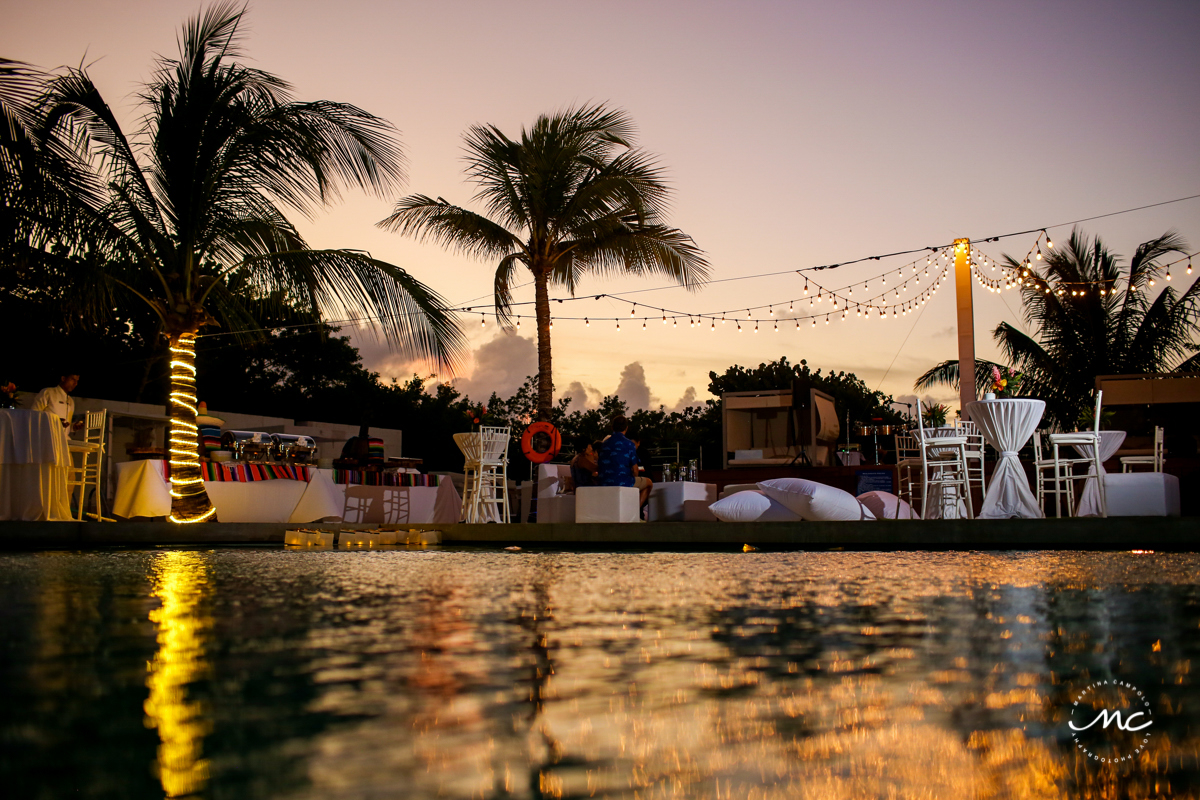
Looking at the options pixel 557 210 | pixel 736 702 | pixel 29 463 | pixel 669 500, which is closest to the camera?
pixel 736 702

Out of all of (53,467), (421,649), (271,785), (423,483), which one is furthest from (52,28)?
(271,785)

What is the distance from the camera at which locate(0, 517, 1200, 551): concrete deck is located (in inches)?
276

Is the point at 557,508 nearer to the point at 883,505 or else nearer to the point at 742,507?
the point at 742,507

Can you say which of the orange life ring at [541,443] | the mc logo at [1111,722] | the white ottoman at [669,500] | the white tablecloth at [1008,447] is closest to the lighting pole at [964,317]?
the white ottoman at [669,500]

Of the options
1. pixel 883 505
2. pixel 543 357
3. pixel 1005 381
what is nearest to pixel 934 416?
pixel 883 505

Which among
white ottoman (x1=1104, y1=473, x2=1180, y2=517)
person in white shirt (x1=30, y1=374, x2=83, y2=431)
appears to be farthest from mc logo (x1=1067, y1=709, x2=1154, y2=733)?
person in white shirt (x1=30, y1=374, x2=83, y2=431)

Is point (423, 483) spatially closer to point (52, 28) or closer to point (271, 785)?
point (52, 28)

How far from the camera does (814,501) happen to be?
27.8ft

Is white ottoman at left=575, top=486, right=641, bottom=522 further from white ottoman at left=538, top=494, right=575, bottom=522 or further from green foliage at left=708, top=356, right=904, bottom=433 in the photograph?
green foliage at left=708, top=356, right=904, bottom=433

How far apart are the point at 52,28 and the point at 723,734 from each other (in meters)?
12.4

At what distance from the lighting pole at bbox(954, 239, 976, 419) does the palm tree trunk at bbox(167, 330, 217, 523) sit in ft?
34.6

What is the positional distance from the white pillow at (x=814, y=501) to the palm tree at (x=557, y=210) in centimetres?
546

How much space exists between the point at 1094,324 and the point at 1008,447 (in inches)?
473

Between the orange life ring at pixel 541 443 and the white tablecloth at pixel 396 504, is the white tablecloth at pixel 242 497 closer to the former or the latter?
the white tablecloth at pixel 396 504
